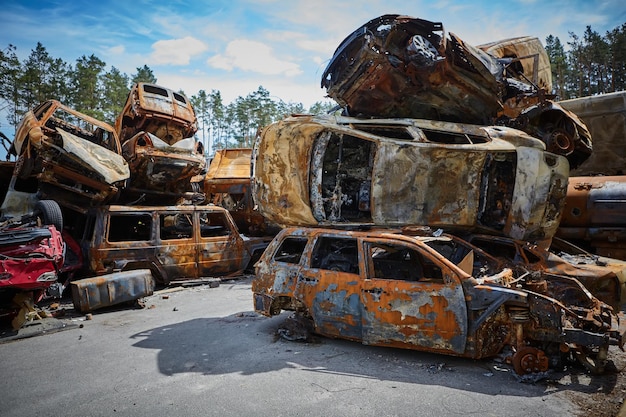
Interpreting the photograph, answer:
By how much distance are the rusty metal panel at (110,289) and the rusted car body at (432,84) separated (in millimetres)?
4794

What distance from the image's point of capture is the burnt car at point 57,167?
6.95 metres

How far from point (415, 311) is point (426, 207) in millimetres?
2211

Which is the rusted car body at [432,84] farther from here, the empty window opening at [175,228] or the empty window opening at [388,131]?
the empty window opening at [175,228]

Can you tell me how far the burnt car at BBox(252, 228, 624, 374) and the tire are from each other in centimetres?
391

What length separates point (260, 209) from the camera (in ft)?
21.1

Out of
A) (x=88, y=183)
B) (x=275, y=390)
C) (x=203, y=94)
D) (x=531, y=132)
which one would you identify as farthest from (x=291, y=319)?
(x=203, y=94)

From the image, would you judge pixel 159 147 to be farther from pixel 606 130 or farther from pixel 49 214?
pixel 606 130

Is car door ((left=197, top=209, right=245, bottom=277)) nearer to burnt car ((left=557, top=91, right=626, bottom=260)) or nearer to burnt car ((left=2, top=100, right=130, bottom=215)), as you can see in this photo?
burnt car ((left=2, top=100, right=130, bottom=215))

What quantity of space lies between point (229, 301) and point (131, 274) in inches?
68.0

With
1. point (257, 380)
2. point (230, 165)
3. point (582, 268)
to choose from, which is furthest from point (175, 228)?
point (582, 268)

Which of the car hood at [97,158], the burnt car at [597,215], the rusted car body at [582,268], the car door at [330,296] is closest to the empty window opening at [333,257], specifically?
the car door at [330,296]

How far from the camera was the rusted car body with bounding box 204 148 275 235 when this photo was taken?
10719 millimetres

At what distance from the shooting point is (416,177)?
5.61m

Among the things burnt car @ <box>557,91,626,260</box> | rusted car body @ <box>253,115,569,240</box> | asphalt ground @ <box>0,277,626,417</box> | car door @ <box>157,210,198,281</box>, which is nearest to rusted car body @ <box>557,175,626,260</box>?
burnt car @ <box>557,91,626,260</box>
